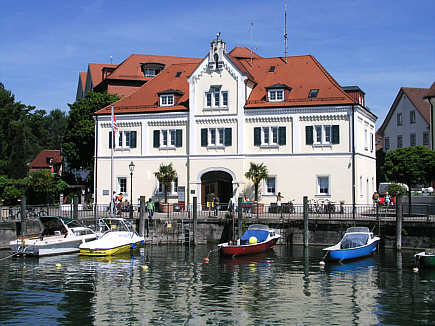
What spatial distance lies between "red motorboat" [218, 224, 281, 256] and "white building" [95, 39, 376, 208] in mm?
10270

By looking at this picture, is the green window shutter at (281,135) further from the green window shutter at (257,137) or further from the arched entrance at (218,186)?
the arched entrance at (218,186)

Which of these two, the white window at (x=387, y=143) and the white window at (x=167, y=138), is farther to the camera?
the white window at (x=387, y=143)

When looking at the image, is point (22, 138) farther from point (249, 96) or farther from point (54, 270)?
point (54, 270)

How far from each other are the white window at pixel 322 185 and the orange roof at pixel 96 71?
43901 millimetres

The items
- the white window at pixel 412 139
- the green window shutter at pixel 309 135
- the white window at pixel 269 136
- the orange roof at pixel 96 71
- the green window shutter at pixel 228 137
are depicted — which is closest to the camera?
the green window shutter at pixel 309 135

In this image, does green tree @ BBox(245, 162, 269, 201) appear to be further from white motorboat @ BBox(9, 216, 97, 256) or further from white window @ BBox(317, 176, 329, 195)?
white motorboat @ BBox(9, 216, 97, 256)

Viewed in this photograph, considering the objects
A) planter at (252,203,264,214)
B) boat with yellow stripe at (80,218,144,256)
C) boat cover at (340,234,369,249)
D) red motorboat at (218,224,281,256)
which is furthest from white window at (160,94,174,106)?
boat cover at (340,234,369,249)

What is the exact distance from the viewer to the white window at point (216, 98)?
54188mm

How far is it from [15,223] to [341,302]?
28376 millimetres

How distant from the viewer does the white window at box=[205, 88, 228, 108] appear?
5419cm

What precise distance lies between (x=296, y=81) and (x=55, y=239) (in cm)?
2653

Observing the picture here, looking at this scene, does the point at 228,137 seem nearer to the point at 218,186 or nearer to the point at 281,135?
the point at 218,186

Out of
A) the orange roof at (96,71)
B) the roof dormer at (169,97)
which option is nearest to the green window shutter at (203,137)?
the roof dormer at (169,97)

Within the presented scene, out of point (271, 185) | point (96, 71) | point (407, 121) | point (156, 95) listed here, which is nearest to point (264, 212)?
point (271, 185)
